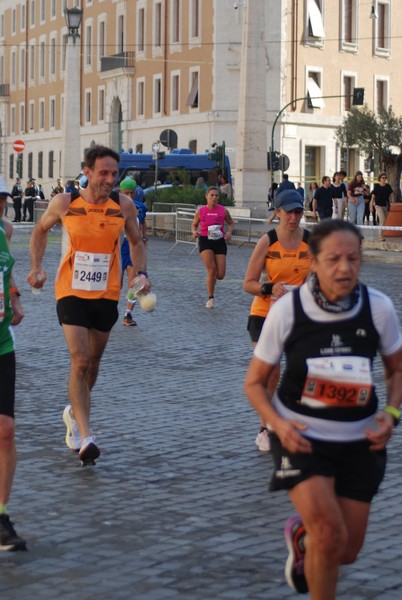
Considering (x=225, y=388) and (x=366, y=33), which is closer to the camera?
(x=225, y=388)

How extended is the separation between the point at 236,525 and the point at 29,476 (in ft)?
5.13

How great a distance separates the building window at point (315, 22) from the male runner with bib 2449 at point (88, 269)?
180ft

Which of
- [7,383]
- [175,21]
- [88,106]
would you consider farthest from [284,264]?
[88,106]

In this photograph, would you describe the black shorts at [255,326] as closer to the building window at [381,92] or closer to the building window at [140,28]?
the building window at [381,92]

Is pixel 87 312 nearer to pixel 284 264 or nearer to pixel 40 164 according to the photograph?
pixel 284 264

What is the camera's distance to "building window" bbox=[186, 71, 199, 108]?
63.3 meters

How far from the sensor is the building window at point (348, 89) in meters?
63.8

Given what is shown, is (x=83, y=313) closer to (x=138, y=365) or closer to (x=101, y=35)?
(x=138, y=365)

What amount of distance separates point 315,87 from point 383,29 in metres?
6.09

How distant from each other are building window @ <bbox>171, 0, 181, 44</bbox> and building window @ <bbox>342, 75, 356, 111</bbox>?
801 centimetres

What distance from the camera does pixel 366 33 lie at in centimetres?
6556

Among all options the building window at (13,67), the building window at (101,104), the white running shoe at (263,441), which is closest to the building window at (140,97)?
the building window at (101,104)

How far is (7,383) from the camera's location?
605cm

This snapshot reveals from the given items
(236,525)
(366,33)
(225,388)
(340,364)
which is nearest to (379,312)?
(340,364)
